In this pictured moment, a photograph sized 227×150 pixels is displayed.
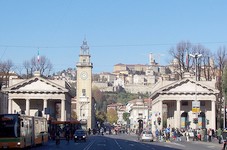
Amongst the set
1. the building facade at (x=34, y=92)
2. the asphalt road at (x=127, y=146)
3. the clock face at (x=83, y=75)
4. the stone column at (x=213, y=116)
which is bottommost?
the asphalt road at (x=127, y=146)

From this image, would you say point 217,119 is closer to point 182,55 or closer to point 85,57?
point 182,55

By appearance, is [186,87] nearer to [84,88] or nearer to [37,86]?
[37,86]

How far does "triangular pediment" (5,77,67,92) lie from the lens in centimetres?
12050

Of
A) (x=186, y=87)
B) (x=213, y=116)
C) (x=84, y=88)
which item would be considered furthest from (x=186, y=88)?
(x=84, y=88)

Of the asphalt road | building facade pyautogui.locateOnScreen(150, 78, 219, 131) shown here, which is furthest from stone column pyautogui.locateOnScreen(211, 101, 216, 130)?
the asphalt road

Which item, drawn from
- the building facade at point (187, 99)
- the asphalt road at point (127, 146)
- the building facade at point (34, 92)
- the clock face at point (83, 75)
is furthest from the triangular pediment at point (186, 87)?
the clock face at point (83, 75)

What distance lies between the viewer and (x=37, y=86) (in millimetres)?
121688

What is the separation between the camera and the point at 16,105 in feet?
412

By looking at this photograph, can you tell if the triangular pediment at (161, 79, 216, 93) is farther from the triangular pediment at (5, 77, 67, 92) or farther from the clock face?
the clock face

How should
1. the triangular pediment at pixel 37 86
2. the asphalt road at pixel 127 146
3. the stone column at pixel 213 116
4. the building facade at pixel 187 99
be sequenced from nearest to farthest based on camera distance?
the asphalt road at pixel 127 146, the stone column at pixel 213 116, the building facade at pixel 187 99, the triangular pediment at pixel 37 86

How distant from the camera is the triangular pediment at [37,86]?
120 m

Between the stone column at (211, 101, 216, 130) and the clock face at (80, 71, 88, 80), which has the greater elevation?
the clock face at (80, 71, 88, 80)

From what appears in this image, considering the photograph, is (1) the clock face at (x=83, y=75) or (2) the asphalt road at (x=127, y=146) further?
(1) the clock face at (x=83, y=75)

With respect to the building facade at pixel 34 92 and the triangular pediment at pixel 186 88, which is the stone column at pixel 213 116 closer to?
the triangular pediment at pixel 186 88
